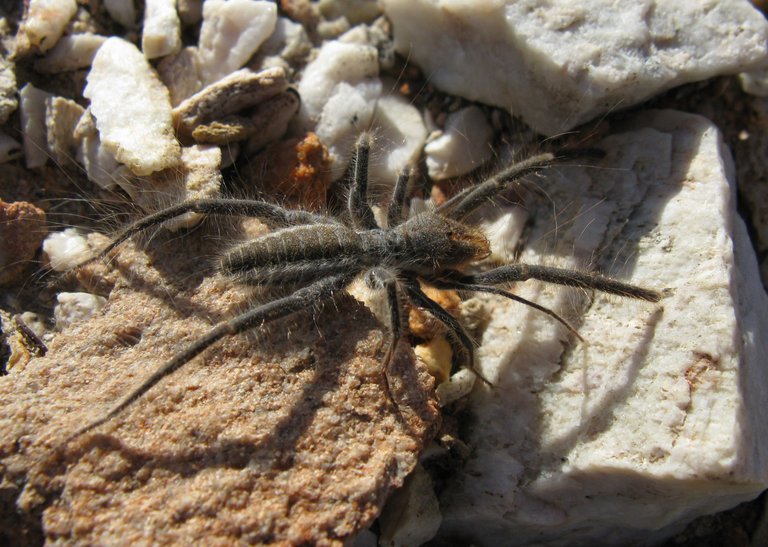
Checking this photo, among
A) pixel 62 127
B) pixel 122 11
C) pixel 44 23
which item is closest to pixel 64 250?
pixel 62 127

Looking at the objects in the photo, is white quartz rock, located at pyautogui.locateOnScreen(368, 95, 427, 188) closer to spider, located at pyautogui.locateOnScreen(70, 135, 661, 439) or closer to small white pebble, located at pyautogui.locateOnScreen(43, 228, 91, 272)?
spider, located at pyautogui.locateOnScreen(70, 135, 661, 439)

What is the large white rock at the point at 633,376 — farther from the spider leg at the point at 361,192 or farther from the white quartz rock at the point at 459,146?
the spider leg at the point at 361,192

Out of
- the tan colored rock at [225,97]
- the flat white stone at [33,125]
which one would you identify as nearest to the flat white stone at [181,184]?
the tan colored rock at [225,97]

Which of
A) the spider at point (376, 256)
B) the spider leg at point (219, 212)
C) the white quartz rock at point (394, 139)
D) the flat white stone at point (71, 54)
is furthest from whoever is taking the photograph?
the white quartz rock at point (394, 139)

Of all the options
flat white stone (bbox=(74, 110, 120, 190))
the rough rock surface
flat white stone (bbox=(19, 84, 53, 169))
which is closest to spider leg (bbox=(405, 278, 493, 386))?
the rough rock surface

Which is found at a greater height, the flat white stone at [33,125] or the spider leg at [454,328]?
the flat white stone at [33,125]

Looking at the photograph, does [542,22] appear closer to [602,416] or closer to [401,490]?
[602,416]

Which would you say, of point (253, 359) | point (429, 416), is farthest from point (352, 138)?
point (429, 416)
